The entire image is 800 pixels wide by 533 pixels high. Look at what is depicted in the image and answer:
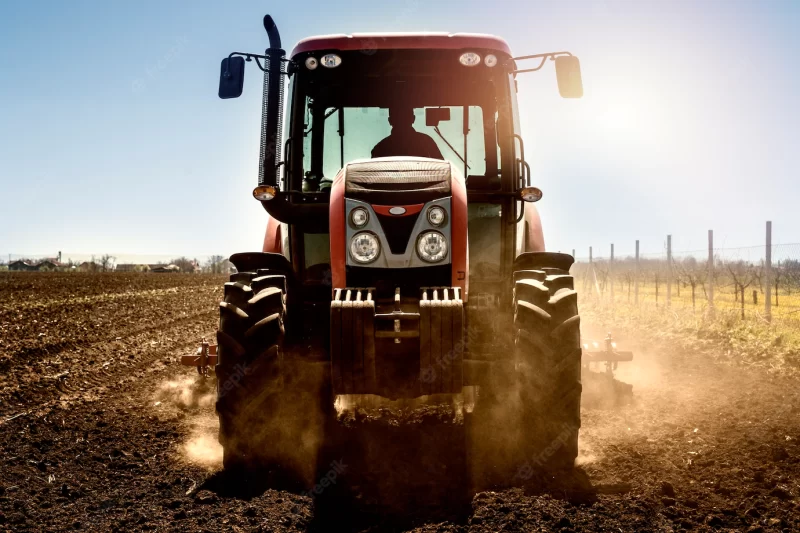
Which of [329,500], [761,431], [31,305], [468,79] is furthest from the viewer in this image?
[31,305]

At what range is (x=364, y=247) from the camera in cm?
423

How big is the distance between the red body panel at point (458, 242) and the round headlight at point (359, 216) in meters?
0.52

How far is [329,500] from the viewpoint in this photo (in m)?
4.16

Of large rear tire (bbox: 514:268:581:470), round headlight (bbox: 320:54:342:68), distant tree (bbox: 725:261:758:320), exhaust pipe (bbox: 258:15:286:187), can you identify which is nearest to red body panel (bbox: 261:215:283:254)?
exhaust pipe (bbox: 258:15:286:187)

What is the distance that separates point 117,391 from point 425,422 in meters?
4.22

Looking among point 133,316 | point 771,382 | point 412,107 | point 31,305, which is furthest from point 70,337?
point 771,382

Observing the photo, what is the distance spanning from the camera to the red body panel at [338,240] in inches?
168

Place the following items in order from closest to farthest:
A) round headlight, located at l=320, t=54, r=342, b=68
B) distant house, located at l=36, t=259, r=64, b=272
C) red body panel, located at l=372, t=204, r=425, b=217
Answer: red body panel, located at l=372, t=204, r=425, b=217 < round headlight, located at l=320, t=54, r=342, b=68 < distant house, located at l=36, t=259, r=64, b=272

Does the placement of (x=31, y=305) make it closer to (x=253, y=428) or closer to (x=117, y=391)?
(x=117, y=391)

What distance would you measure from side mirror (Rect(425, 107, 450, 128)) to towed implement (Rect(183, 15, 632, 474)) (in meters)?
0.01

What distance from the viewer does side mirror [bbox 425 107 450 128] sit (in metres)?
5.16

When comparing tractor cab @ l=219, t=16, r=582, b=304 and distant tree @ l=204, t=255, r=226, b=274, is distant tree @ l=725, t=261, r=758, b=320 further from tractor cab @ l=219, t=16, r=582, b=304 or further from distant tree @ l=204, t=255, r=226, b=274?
distant tree @ l=204, t=255, r=226, b=274

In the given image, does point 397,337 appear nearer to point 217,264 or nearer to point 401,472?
point 401,472

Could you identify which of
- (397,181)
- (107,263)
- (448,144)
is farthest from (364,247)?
(107,263)
